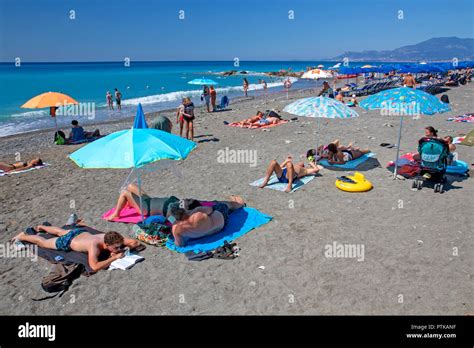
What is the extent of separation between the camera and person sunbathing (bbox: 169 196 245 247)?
5.08 m

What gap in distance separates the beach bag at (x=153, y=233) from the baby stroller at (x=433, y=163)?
5.12 metres

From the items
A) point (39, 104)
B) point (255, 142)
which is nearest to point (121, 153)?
point (255, 142)

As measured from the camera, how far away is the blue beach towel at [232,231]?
518 cm

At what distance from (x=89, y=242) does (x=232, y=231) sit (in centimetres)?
217

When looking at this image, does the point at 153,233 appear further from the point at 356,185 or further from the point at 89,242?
the point at 356,185

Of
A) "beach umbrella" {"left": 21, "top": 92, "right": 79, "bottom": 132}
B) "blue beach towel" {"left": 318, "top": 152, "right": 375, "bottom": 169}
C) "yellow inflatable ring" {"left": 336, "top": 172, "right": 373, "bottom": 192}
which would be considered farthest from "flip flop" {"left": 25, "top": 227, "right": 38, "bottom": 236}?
"beach umbrella" {"left": 21, "top": 92, "right": 79, "bottom": 132}

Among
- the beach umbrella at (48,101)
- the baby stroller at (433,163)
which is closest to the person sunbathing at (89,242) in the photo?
the baby stroller at (433,163)

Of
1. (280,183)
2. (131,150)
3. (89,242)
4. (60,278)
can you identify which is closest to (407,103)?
(280,183)

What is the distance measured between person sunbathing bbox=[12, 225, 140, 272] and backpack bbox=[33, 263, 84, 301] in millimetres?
210

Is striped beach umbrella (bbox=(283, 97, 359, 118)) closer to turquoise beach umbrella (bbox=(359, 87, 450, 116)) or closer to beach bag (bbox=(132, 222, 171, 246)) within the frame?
turquoise beach umbrella (bbox=(359, 87, 450, 116))

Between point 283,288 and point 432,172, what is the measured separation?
458cm

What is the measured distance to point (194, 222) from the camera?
514 centimetres

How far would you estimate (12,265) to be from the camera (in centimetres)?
493
